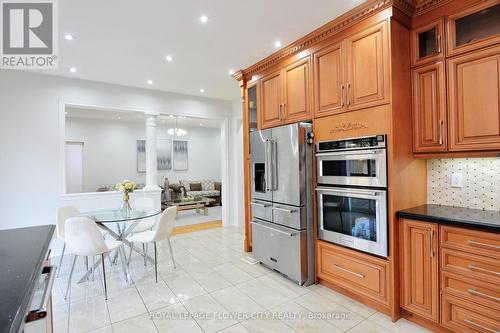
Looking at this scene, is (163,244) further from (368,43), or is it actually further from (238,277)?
(368,43)

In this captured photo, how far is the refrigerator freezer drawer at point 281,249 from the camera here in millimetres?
2812

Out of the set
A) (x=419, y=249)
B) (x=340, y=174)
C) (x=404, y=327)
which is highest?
(x=340, y=174)

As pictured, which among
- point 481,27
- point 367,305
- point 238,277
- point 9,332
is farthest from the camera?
point 238,277

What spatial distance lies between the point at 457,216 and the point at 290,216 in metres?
1.48

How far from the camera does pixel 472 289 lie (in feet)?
6.01

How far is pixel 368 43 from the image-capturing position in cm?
233

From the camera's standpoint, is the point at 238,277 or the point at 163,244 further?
the point at 163,244

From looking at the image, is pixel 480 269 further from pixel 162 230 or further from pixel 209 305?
pixel 162 230

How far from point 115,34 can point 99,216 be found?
7.07 feet

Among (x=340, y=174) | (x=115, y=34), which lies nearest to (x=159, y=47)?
(x=115, y=34)

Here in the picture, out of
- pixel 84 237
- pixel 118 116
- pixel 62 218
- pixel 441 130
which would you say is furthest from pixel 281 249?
pixel 118 116

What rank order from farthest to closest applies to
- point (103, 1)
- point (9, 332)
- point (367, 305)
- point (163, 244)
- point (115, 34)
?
point (163, 244)
point (115, 34)
point (367, 305)
point (103, 1)
point (9, 332)

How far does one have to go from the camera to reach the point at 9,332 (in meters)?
0.72

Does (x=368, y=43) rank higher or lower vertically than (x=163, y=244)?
higher
